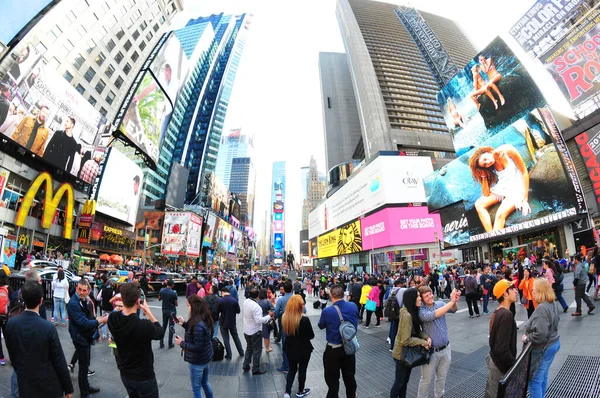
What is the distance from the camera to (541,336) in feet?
11.8

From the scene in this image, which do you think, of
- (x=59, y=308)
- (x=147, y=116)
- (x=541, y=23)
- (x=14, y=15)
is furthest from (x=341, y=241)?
(x=59, y=308)

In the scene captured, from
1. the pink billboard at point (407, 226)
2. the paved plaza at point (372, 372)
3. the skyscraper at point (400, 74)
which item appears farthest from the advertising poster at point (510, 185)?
the skyscraper at point (400, 74)

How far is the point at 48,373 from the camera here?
2873mm

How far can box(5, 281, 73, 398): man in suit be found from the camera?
2.82 metres

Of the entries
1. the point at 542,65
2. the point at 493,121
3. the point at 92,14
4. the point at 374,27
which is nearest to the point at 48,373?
the point at 542,65

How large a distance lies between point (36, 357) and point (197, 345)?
1.85 m

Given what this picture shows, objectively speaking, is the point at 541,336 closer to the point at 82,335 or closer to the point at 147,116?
the point at 82,335

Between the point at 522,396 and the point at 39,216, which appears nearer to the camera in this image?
the point at 522,396

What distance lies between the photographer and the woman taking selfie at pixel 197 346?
167 inches

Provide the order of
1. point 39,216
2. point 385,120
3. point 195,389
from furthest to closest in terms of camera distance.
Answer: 1. point 385,120
2. point 39,216
3. point 195,389

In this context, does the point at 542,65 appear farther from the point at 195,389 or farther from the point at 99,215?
the point at 99,215

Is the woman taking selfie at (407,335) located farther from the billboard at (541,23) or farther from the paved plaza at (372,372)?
the billboard at (541,23)

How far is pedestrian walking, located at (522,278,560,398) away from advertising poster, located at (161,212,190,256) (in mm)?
57964

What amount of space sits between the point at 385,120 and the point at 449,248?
1853 inches
